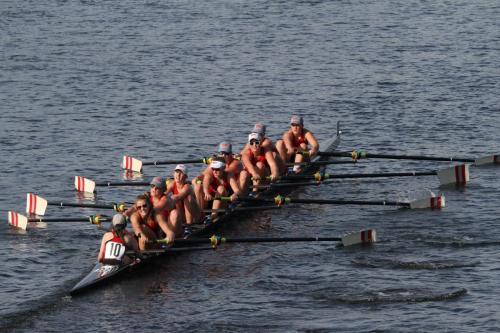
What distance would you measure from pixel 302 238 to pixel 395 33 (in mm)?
38551

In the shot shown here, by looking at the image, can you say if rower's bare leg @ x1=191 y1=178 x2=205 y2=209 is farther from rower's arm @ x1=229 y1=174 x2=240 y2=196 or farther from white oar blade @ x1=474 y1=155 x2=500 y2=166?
white oar blade @ x1=474 y1=155 x2=500 y2=166

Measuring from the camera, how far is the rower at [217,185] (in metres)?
33.9

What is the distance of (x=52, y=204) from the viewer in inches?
1377

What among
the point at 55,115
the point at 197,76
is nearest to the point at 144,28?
the point at 197,76

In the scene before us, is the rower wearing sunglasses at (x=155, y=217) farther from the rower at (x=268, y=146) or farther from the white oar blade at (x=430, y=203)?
the white oar blade at (x=430, y=203)

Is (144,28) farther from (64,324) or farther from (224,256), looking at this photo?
(64,324)

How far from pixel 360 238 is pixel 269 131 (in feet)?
51.9

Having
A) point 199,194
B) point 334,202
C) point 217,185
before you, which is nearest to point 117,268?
point 199,194

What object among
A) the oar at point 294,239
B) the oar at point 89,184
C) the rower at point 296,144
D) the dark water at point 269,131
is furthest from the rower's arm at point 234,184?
the rower at point 296,144

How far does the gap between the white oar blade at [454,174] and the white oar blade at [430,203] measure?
265cm

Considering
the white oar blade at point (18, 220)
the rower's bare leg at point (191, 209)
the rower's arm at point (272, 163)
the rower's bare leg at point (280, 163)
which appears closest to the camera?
the rower's bare leg at point (191, 209)

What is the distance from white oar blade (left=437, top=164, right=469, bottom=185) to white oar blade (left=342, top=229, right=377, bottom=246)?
7.00 meters

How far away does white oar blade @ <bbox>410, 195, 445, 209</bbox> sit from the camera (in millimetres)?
35906

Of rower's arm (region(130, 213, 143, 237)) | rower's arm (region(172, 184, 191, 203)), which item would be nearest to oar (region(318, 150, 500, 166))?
rower's arm (region(172, 184, 191, 203))
